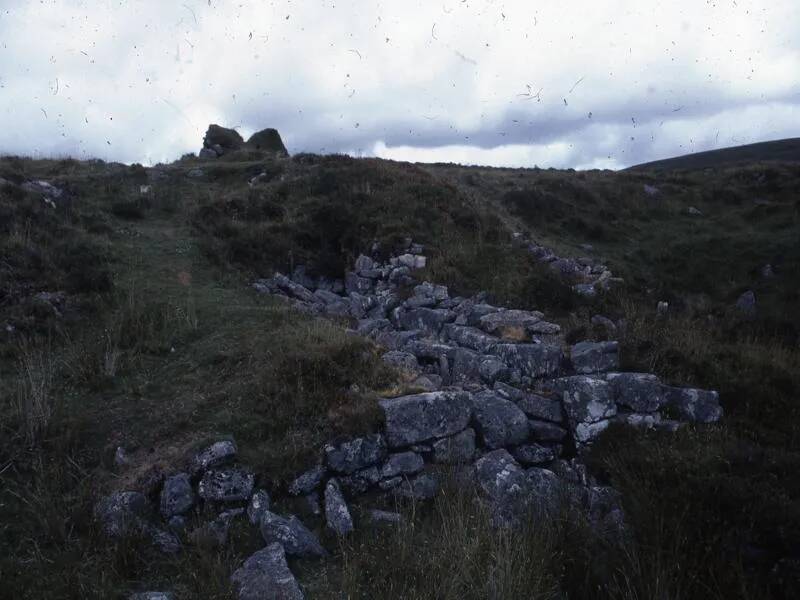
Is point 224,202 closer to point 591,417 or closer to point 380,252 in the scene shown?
point 380,252

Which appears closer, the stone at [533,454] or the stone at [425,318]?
the stone at [533,454]

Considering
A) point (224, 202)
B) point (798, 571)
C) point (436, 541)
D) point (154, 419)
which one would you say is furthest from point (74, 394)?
point (224, 202)

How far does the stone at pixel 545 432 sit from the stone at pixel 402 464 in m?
1.42

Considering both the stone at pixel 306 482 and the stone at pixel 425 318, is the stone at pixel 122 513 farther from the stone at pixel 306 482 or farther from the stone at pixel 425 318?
the stone at pixel 425 318

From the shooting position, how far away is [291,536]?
457 cm

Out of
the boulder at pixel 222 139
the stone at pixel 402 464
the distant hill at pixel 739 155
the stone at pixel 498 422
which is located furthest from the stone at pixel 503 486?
the distant hill at pixel 739 155

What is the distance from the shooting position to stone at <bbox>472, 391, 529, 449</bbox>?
6047mm

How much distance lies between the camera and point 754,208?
2378 cm

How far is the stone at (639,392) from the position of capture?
6.24m

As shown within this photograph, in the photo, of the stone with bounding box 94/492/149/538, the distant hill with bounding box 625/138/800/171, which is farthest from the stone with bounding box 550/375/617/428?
the distant hill with bounding box 625/138/800/171

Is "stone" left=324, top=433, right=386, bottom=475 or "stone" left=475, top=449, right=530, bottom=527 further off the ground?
"stone" left=324, top=433, right=386, bottom=475

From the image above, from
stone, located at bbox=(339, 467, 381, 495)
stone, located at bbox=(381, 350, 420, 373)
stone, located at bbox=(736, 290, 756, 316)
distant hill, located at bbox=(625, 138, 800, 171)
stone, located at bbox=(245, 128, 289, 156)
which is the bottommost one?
stone, located at bbox=(736, 290, 756, 316)

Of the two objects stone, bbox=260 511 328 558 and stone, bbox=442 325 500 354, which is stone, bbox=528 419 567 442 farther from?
stone, bbox=260 511 328 558

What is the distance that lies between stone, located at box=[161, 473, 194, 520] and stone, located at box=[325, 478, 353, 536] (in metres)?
1.26
